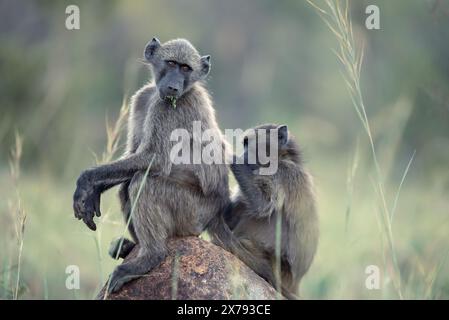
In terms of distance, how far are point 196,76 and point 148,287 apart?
188 cm

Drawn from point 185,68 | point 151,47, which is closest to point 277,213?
point 185,68

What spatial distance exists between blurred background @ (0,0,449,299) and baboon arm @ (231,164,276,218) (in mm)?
750

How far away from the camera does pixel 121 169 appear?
18.9ft

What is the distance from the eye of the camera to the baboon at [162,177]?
5570mm

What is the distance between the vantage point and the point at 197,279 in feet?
17.3

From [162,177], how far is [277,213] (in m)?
1.09

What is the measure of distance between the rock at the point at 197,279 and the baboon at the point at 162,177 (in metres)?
0.11

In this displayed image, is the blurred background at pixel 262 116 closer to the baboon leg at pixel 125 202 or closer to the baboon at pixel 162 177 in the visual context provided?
the baboon leg at pixel 125 202

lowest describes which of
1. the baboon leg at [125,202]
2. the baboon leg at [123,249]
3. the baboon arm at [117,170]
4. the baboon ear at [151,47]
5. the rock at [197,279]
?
the rock at [197,279]

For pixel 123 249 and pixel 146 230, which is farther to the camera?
pixel 123 249

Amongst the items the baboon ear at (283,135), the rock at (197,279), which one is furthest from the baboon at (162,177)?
the baboon ear at (283,135)

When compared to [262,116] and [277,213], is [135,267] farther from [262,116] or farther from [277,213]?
[262,116]

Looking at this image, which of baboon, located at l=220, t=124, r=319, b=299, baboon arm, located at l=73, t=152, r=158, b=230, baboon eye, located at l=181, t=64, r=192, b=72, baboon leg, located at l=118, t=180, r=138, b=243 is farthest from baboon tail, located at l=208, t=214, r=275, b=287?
baboon eye, located at l=181, t=64, r=192, b=72
